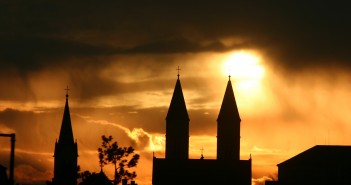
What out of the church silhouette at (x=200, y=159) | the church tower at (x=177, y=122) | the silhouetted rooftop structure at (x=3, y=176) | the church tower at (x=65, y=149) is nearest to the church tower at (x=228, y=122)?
the church silhouette at (x=200, y=159)

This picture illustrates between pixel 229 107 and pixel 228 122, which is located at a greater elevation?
pixel 229 107

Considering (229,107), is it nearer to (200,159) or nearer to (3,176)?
(200,159)

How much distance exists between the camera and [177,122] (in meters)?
131

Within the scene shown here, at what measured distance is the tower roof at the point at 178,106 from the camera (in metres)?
131

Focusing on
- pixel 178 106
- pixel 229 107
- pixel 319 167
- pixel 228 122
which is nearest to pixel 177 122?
pixel 178 106

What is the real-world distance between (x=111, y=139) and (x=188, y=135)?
12.9 meters

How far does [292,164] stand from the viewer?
442ft

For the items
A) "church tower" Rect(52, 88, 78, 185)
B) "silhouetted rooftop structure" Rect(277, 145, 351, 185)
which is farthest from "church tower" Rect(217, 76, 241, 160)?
"church tower" Rect(52, 88, 78, 185)

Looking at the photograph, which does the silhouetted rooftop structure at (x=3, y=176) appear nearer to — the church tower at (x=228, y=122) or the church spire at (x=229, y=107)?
the church tower at (x=228, y=122)

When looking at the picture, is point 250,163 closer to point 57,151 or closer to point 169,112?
point 169,112

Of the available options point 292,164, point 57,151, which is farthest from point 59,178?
point 292,164

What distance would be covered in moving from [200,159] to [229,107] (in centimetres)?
1099

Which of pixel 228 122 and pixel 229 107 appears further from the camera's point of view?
pixel 228 122

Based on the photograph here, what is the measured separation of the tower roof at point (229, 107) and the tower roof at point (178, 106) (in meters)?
4.37
